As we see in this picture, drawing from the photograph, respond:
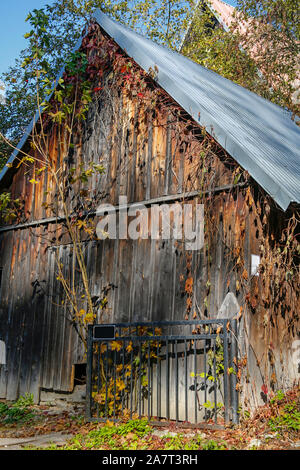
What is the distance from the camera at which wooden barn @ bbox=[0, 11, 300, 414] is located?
6.63 meters

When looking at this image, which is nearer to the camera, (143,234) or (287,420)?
(287,420)

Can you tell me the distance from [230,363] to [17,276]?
5293mm

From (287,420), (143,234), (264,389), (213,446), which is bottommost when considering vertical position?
(213,446)

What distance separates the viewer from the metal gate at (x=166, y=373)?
6371 mm

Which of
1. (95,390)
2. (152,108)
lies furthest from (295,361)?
(152,108)

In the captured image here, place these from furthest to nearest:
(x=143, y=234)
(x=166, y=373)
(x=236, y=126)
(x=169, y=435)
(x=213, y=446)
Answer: (x=143, y=234) < (x=236, y=126) < (x=166, y=373) < (x=169, y=435) < (x=213, y=446)

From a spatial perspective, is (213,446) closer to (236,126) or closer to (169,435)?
(169,435)

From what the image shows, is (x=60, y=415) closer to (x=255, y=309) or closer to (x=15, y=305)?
(x=15, y=305)

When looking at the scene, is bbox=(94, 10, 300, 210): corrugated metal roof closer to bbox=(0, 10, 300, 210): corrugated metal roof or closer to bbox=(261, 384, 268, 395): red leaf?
bbox=(0, 10, 300, 210): corrugated metal roof

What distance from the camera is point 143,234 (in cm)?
798

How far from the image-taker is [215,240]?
701 cm

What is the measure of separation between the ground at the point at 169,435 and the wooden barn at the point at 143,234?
31 cm

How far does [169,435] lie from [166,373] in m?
A: 1.01

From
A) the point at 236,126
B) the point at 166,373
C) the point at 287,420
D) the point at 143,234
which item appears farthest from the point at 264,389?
the point at 236,126
